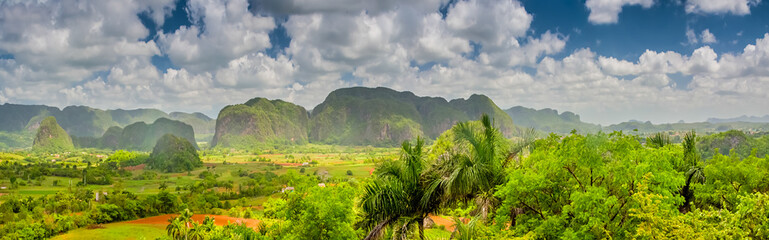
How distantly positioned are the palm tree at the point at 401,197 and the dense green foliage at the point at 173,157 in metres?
123

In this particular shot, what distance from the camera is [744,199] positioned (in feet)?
23.3

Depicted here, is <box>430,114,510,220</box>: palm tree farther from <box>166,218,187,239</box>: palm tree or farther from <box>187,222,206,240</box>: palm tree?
<box>166,218,187,239</box>: palm tree

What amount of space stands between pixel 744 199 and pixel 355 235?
820 centimetres

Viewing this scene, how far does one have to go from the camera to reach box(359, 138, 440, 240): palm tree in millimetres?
10734

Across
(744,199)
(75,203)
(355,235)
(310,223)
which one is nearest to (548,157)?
(744,199)

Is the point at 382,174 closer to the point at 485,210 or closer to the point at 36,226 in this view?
the point at 485,210

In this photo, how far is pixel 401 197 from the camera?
10.8m

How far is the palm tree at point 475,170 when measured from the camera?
10336 mm

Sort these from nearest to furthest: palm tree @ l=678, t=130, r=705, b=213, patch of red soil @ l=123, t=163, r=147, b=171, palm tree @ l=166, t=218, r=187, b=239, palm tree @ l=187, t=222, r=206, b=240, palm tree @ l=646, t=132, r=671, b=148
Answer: palm tree @ l=678, t=130, r=705, b=213 → palm tree @ l=646, t=132, r=671, b=148 → palm tree @ l=187, t=222, r=206, b=240 → palm tree @ l=166, t=218, r=187, b=239 → patch of red soil @ l=123, t=163, r=147, b=171

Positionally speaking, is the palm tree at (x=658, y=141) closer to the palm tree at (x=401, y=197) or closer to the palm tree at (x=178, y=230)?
the palm tree at (x=401, y=197)

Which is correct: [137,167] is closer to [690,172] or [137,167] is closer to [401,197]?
[401,197]

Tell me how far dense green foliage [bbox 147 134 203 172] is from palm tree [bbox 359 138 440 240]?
12324cm

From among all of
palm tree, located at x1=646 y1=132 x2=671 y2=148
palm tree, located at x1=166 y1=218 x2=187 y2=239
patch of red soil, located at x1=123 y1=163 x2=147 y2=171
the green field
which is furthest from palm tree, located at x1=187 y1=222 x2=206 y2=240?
patch of red soil, located at x1=123 y1=163 x2=147 y2=171

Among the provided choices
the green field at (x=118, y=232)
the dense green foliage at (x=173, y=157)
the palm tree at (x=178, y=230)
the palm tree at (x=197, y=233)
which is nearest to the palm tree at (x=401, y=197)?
the palm tree at (x=197, y=233)
